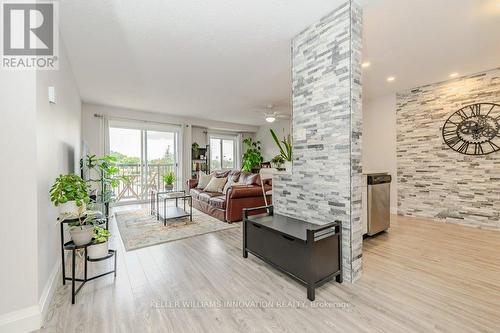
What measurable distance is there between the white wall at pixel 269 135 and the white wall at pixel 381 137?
2.79 metres

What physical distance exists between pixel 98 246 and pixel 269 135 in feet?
21.7

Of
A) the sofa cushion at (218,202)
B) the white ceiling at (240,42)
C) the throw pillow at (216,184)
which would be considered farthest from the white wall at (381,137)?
the throw pillow at (216,184)

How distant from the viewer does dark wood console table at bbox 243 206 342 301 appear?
5.60 feet

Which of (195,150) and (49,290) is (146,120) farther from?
(49,290)

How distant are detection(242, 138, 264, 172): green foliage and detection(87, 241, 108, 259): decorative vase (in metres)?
5.91

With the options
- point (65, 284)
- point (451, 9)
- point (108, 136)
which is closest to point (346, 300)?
point (65, 284)

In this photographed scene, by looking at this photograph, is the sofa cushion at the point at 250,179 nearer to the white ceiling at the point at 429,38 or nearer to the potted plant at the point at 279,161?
the potted plant at the point at 279,161

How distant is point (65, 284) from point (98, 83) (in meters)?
3.40

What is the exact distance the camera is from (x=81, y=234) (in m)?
1.75

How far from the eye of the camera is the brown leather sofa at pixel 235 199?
12.8 ft

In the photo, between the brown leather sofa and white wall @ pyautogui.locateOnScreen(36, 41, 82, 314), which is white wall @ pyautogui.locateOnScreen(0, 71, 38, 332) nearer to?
white wall @ pyautogui.locateOnScreen(36, 41, 82, 314)

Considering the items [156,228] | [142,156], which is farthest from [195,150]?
[156,228]

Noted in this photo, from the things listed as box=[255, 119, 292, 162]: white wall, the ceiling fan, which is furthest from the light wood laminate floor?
box=[255, 119, 292, 162]: white wall

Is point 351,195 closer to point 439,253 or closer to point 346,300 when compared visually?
point 346,300
